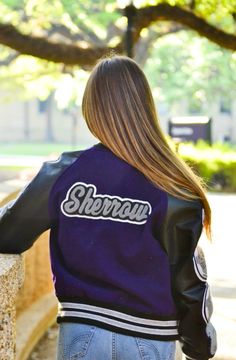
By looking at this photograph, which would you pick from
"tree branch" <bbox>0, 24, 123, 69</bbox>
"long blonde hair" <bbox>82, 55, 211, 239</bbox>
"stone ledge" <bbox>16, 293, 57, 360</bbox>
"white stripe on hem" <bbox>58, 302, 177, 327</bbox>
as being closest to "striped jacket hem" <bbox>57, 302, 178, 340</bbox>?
"white stripe on hem" <bbox>58, 302, 177, 327</bbox>

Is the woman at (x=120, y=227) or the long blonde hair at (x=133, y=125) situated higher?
the long blonde hair at (x=133, y=125)

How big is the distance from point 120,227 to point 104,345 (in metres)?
0.33

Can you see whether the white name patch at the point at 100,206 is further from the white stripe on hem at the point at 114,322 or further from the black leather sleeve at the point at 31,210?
the white stripe on hem at the point at 114,322

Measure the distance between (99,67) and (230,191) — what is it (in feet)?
50.7

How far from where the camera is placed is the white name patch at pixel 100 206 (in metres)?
2.14

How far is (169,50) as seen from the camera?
1586 inches

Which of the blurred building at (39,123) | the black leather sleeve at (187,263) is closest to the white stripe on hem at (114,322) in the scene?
the black leather sleeve at (187,263)

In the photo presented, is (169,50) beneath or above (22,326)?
beneath

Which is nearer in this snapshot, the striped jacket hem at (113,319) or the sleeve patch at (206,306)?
the striped jacket hem at (113,319)


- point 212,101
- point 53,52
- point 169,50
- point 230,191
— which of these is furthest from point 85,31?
point 212,101

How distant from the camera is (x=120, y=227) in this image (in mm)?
2139

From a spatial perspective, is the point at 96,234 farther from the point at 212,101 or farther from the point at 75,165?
the point at 212,101

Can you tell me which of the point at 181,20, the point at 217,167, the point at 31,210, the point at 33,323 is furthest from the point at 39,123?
the point at 31,210

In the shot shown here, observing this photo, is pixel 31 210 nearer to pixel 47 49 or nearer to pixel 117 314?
pixel 117 314
